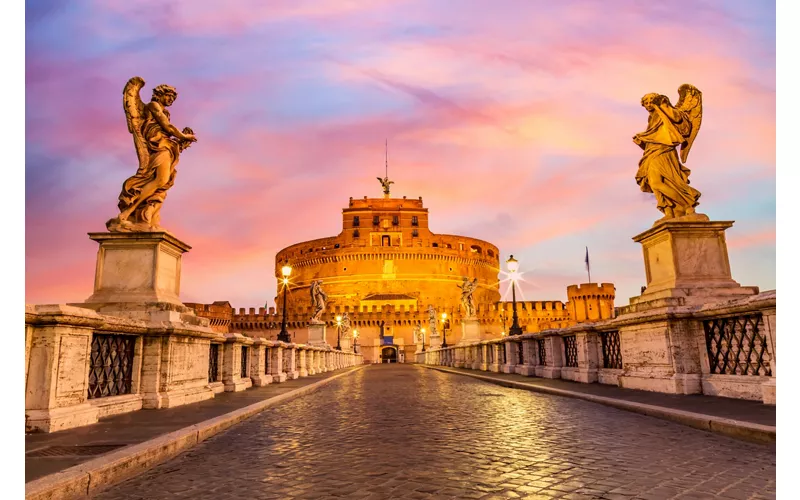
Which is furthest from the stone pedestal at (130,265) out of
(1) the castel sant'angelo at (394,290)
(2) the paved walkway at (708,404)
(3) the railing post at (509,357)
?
(1) the castel sant'angelo at (394,290)

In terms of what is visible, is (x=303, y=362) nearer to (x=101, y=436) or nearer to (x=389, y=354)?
(x=101, y=436)

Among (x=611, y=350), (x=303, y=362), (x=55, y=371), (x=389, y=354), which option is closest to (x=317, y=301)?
(x=303, y=362)

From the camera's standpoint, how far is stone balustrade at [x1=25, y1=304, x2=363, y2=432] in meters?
4.85

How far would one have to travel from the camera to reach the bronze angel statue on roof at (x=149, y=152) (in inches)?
303

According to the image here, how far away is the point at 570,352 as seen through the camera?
38.8ft

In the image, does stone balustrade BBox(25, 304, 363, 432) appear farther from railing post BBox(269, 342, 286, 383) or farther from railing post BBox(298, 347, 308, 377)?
railing post BBox(298, 347, 308, 377)

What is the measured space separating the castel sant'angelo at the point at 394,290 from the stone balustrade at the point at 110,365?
57.4 m

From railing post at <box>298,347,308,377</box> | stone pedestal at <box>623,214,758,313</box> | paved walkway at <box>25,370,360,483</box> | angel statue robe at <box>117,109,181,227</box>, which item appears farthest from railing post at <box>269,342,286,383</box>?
stone pedestal at <box>623,214,758,313</box>

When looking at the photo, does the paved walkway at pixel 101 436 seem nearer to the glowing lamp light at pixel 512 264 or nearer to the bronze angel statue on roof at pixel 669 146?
the bronze angel statue on roof at pixel 669 146

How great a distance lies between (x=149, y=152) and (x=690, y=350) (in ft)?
29.9

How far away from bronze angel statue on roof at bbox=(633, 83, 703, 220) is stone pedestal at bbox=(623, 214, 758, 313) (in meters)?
0.46

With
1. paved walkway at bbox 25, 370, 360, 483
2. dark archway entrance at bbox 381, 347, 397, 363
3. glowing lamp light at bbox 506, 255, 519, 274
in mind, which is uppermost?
glowing lamp light at bbox 506, 255, 519, 274

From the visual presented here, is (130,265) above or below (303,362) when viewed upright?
above

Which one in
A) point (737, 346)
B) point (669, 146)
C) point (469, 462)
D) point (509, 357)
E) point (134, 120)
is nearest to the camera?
point (469, 462)
